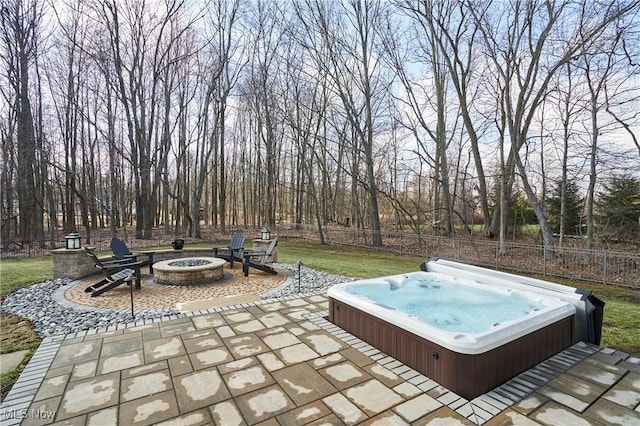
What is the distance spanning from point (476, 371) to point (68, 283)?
790 centimetres

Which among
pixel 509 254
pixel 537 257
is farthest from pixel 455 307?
pixel 509 254

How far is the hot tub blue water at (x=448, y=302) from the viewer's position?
4.23 m

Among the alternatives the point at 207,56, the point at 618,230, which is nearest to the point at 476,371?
the point at 618,230

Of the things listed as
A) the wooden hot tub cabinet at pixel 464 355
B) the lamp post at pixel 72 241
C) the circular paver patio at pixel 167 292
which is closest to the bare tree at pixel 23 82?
the lamp post at pixel 72 241

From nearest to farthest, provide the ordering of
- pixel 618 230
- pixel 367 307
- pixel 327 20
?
pixel 367 307
pixel 618 230
pixel 327 20

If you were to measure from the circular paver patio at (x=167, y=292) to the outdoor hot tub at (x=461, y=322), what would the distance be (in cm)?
265

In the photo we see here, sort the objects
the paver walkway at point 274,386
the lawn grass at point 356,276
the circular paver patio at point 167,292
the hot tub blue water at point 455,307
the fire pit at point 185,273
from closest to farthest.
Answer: the paver walkway at point 274,386 < the hot tub blue water at point 455,307 < the lawn grass at point 356,276 < the circular paver patio at point 167,292 < the fire pit at point 185,273

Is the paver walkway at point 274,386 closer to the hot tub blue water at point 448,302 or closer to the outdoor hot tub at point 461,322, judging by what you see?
the outdoor hot tub at point 461,322

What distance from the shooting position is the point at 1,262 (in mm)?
9523

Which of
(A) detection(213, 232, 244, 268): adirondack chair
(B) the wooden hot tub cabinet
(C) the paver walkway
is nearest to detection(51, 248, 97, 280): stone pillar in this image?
(A) detection(213, 232, 244, 268): adirondack chair

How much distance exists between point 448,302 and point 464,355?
8.32 feet

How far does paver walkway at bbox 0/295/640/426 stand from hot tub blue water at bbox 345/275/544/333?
2.59 ft

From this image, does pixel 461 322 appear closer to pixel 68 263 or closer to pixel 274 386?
pixel 274 386

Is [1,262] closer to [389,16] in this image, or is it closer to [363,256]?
[363,256]
